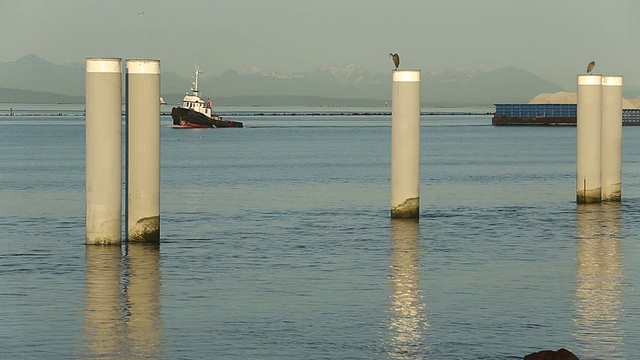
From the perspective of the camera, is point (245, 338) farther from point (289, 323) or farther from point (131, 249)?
point (131, 249)

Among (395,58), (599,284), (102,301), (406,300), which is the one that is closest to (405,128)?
(395,58)

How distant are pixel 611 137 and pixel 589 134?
2.04m

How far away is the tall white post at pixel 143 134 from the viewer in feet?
87.4

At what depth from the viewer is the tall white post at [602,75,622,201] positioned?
39375 millimetres

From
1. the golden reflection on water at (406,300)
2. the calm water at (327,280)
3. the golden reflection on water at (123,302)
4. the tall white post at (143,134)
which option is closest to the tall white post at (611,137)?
the calm water at (327,280)

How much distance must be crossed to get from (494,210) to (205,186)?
16.0 m

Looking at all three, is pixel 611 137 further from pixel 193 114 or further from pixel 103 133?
pixel 193 114

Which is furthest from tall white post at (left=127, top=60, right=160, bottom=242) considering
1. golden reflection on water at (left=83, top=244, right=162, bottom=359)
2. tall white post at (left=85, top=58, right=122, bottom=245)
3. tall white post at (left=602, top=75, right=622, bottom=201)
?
tall white post at (left=602, top=75, right=622, bottom=201)

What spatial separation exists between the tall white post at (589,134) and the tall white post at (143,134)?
14866 millimetres

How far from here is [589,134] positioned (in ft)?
124

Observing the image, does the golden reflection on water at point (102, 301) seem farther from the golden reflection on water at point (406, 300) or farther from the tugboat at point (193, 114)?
the tugboat at point (193, 114)

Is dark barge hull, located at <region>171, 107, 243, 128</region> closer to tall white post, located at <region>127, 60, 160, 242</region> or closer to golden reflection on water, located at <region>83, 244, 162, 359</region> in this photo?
golden reflection on water, located at <region>83, 244, 162, 359</region>

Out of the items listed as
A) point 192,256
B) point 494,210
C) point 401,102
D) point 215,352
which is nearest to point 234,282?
point 192,256

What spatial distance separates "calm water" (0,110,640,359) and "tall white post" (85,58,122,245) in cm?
123
